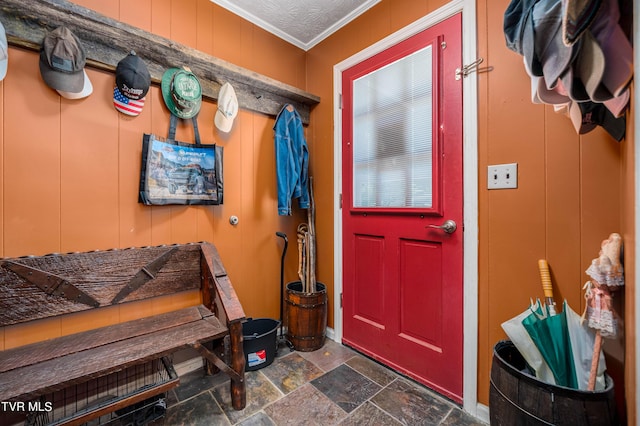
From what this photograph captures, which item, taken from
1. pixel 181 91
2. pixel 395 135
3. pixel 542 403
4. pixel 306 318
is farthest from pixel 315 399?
pixel 181 91

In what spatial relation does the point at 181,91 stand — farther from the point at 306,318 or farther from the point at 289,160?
the point at 306,318

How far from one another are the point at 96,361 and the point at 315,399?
3.66 ft

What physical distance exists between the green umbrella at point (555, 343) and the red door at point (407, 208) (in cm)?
45

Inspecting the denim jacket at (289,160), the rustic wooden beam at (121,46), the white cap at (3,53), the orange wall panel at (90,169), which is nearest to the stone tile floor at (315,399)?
the orange wall panel at (90,169)

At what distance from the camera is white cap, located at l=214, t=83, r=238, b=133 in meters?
1.81

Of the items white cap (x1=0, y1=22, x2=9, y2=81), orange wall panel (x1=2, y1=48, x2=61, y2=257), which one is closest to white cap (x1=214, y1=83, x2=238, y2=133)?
orange wall panel (x1=2, y1=48, x2=61, y2=257)

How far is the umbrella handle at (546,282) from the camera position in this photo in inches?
46.1

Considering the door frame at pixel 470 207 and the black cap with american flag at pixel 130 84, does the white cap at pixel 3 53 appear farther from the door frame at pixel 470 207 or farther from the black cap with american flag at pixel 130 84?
the door frame at pixel 470 207

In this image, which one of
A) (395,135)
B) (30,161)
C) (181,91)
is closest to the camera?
(30,161)

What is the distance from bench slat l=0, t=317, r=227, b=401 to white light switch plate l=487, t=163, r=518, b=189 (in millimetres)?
1643

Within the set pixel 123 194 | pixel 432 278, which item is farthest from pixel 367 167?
pixel 123 194

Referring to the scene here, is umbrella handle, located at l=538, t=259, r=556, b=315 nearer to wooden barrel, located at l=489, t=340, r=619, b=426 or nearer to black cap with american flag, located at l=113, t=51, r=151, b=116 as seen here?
wooden barrel, located at l=489, t=340, r=619, b=426

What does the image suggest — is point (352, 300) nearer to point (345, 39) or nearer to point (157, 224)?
point (157, 224)

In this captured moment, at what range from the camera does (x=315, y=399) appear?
5.08 ft
